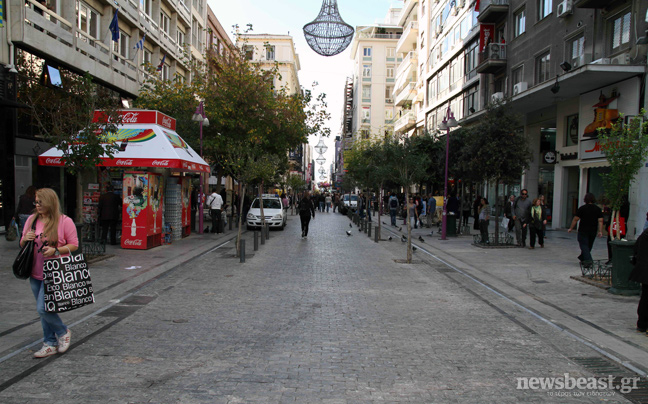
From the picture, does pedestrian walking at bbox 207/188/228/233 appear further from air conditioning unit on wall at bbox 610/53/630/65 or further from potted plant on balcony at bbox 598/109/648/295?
air conditioning unit on wall at bbox 610/53/630/65

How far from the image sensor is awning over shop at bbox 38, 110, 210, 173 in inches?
518

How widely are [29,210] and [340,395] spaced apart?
11.8 metres

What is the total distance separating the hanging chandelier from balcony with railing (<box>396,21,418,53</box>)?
4199 cm

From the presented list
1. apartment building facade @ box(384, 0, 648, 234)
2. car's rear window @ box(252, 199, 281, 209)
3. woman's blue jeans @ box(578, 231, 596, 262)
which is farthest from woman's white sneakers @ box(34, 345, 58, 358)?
car's rear window @ box(252, 199, 281, 209)

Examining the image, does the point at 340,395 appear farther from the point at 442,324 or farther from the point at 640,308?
the point at 640,308

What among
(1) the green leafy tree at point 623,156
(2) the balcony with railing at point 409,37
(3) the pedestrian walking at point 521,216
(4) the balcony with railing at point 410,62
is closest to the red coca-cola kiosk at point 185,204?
(3) the pedestrian walking at point 521,216

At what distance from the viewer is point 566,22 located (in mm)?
20766

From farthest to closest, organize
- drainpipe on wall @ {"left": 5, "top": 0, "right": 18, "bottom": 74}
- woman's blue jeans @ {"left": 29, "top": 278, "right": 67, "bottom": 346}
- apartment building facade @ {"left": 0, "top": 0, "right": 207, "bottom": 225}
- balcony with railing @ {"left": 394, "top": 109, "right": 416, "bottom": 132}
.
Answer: balcony with railing @ {"left": 394, "top": 109, "right": 416, "bottom": 132}
apartment building facade @ {"left": 0, "top": 0, "right": 207, "bottom": 225}
drainpipe on wall @ {"left": 5, "top": 0, "right": 18, "bottom": 74}
woman's blue jeans @ {"left": 29, "top": 278, "right": 67, "bottom": 346}

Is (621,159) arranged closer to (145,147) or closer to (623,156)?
(623,156)

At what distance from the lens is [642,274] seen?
5.68 m

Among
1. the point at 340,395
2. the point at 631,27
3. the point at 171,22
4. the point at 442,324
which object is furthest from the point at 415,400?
the point at 171,22

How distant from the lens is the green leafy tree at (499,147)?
15.1m

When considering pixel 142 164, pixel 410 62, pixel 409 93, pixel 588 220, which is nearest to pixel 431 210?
pixel 588 220

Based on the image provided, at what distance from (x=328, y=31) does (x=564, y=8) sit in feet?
45.2
